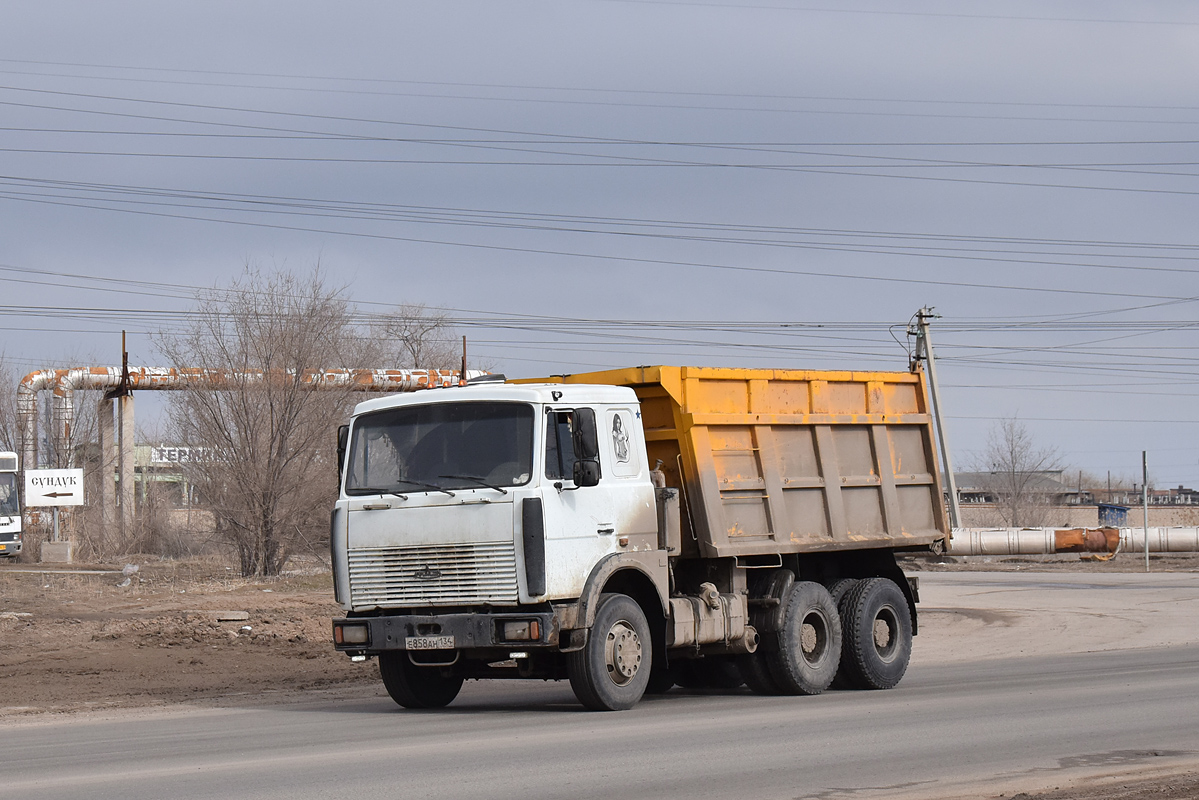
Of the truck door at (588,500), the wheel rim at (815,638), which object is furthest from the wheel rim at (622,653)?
the wheel rim at (815,638)

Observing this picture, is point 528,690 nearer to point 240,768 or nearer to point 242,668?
point 242,668

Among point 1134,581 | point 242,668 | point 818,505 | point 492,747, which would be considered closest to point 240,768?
point 492,747

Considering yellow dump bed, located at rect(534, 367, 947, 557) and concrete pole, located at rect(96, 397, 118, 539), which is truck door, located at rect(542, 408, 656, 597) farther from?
concrete pole, located at rect(96, 397, 118, 539)

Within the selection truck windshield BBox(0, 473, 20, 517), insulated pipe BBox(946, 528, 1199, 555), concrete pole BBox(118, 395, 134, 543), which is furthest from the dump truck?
truck windshield BBox(0, 473, 20, 517)

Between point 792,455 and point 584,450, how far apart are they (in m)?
3.22

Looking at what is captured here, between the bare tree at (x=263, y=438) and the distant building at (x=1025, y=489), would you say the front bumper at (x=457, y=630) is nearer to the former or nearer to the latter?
the bare tree at (x=263, y=438)

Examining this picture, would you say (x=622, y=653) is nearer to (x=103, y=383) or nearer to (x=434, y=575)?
(x=434, y=575)

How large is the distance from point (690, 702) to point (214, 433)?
21795 mm

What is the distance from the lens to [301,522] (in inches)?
1303

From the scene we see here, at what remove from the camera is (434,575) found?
11562mm

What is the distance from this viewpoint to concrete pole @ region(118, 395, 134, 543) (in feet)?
151

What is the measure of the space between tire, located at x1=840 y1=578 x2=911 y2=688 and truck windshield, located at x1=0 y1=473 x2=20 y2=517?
38774mm

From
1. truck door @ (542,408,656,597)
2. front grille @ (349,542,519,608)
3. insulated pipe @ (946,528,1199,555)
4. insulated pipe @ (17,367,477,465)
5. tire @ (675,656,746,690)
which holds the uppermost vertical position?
insulated pipe @ (17,367,477,465)

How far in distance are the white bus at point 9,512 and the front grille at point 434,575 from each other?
38196mm
